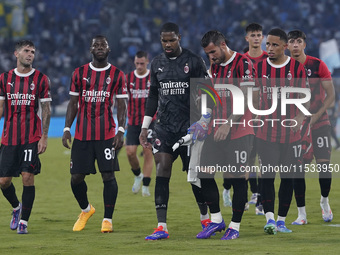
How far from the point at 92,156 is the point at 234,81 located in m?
1.75

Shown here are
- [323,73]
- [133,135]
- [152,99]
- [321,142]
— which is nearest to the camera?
[152,99]

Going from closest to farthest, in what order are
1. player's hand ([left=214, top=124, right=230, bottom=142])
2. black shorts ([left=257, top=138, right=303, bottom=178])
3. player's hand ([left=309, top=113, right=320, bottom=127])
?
1. player's hand ([left=214, top=124, right=230, bottom=142])
2. black shorts ([left=257, top=138, right=303, bottom=178])
3. player's hand ([left=309, top=113, right=320, bottom=127])

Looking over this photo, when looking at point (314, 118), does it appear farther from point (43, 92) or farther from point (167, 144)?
point (43, 92)

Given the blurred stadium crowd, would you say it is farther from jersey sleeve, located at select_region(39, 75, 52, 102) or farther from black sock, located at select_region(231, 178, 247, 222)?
black sock, located at select_region(231, 178, 247, 222)

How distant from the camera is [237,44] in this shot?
103 feet

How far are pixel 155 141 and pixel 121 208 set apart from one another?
2698 millimetres

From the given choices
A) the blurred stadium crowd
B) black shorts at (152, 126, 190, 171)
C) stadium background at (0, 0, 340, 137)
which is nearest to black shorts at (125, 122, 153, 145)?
black shorts at (152, 126, 190, 171)

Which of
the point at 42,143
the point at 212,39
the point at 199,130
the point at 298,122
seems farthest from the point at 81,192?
the point at 298,122

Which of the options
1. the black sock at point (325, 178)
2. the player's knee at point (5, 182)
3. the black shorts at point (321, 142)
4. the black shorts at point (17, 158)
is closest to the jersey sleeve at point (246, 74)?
the black shorts at point (321, 142)

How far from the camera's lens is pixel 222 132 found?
6.53 metres

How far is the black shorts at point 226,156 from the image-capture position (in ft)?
21.6

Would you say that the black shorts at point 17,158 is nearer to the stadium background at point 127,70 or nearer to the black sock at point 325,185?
the stadium background at point 127,70

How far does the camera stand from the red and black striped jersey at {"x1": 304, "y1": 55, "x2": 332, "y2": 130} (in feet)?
25.3

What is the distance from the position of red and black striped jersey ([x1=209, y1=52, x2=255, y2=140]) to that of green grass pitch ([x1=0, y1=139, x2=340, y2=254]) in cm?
98
